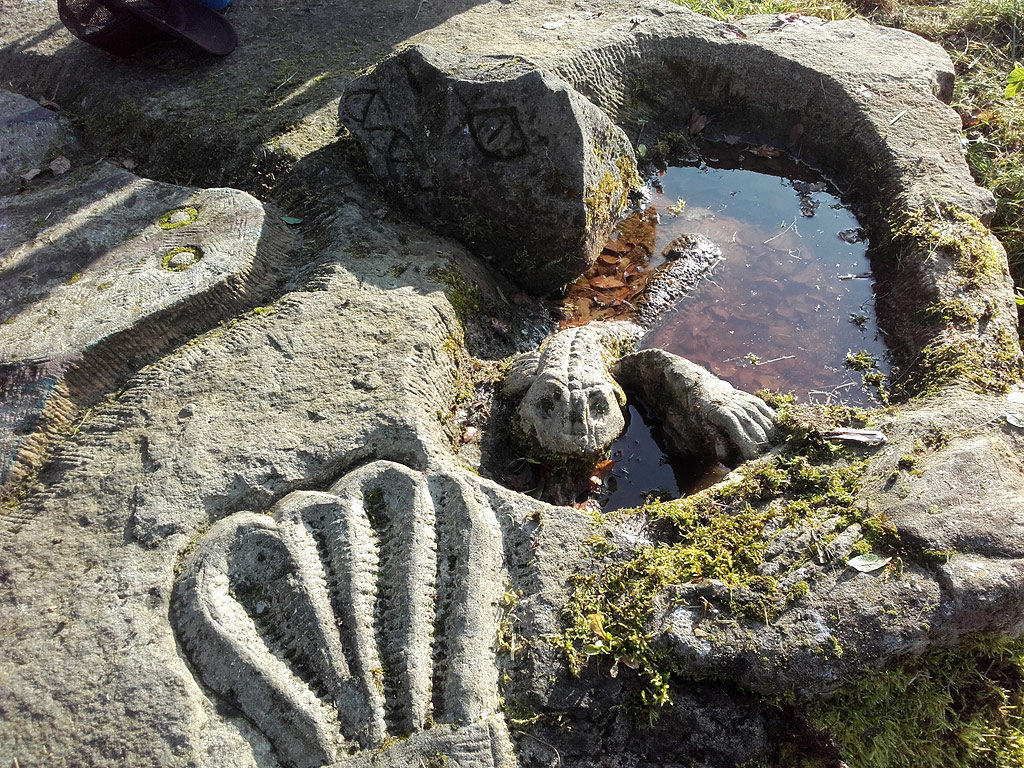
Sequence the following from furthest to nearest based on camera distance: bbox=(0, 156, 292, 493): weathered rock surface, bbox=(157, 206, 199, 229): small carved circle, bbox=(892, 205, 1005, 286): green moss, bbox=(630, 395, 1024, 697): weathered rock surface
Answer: bbox=(892, 205, 1005, 286): green moss
bbox=(157, 206, 199, 229): small carved circle
bbox=(0, 156, 292, 493): weathered rock surface
bbox=(630, 395, 1024, 697): weathered rock surface

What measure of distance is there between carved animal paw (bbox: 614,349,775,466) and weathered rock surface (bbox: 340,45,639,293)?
0.94 metres

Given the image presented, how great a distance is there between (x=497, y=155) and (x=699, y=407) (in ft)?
6.15

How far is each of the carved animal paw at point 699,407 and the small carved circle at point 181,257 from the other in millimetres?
2374

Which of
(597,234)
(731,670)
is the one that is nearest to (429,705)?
(731,670)

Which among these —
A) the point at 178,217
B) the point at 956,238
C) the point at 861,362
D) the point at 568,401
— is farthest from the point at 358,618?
the point at 956,238

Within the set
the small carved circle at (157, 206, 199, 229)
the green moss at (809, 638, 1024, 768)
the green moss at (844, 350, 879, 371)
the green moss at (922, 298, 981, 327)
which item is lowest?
the green moss at (809, 638, 1024, 768)

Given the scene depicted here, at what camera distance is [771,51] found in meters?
5.41

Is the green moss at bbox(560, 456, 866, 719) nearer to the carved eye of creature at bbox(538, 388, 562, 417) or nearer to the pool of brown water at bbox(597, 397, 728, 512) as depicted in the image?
the pool of brown water at bbox(597, 397, 728, 512)

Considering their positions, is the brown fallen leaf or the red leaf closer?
the red leaf

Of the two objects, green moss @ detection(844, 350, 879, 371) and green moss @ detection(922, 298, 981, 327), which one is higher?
green moss @ detection(922, 298, 981, 327)

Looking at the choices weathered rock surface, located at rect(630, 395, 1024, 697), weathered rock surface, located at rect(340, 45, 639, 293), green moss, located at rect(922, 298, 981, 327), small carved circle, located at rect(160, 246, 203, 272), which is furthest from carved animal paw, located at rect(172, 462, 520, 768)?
green moss, located at rect(922, 298, 981, 327)

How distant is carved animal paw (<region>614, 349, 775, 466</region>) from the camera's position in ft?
10.8

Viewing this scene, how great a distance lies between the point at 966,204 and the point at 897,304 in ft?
2.84

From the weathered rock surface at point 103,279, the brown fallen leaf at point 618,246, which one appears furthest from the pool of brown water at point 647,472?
the weathered rock surface at point 103,279
